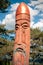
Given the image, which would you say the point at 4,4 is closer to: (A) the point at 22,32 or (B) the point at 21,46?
(A) the point at 22,32

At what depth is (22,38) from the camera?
824 cm

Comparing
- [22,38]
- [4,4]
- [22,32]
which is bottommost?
[22,38]

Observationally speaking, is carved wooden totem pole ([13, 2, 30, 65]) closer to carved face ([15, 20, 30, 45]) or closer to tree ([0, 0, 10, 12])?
carved face ([15, 20, 30, 45])

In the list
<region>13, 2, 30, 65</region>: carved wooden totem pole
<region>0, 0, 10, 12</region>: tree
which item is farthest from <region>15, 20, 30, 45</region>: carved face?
<region>0, 0, 10, 12</region>: tree

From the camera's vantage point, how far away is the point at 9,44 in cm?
1628

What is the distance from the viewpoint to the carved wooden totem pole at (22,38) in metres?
8.15

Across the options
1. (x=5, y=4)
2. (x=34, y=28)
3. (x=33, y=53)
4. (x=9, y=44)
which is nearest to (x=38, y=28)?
(x=34, y=28)

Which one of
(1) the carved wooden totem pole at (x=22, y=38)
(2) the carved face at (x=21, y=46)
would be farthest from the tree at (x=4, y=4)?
(2) the carved face at (x=21, y=46)

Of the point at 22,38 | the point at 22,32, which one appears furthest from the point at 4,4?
the point at 22,38

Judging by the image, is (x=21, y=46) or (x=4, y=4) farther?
(x=4, y=4)

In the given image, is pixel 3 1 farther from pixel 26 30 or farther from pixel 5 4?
pixel 26 30

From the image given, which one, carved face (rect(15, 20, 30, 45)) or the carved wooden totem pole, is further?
carved face (rect(15, 20, 30, 45))

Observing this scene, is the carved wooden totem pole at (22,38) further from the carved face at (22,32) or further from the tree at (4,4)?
the tree at (4,4)

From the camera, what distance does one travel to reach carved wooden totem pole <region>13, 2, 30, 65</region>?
26.7ft
